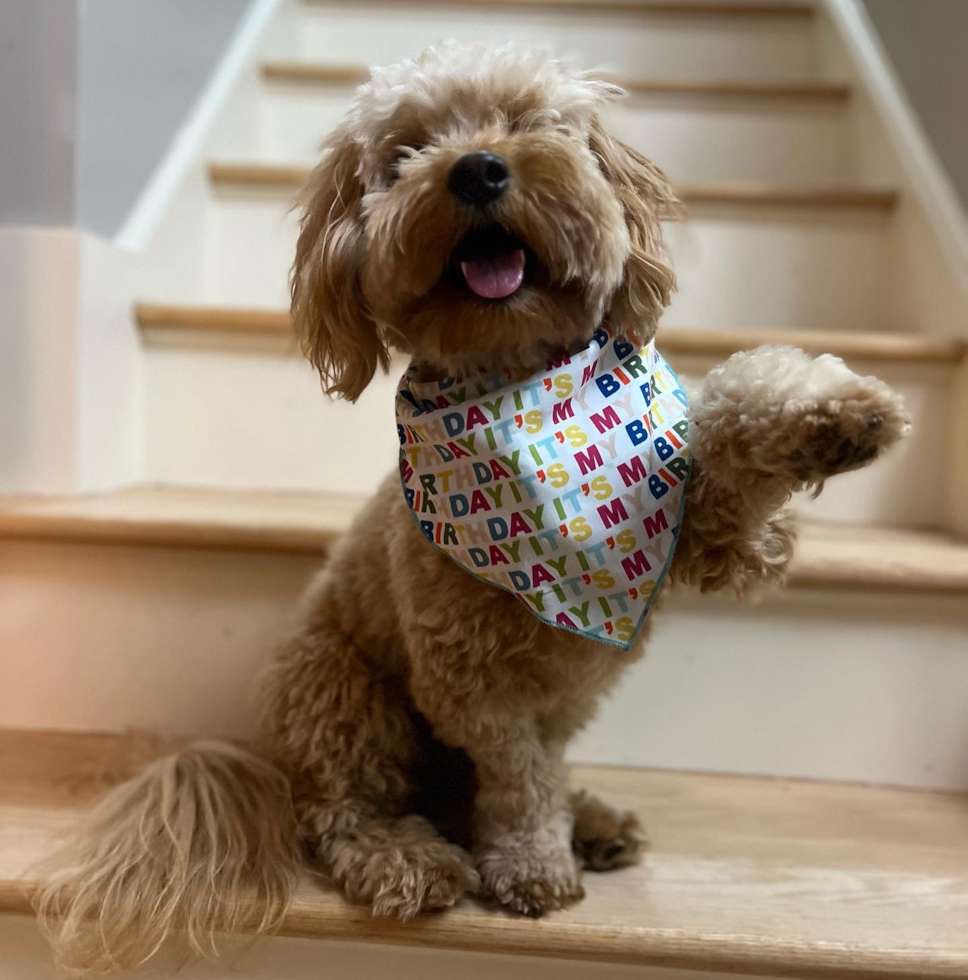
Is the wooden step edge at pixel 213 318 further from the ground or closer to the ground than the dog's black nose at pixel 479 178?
closer to the ground

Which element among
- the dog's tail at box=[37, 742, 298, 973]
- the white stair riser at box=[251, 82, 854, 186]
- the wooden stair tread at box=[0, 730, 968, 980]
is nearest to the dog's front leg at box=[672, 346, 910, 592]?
the wooden stair tread at box=[0, 730, 968, 980]

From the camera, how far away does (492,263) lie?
2.39 ft

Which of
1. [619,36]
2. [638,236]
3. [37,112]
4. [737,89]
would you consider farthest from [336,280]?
[619,36]

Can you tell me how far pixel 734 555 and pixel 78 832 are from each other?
75cm

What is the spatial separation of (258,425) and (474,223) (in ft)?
2.77

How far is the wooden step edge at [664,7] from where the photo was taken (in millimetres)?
2312

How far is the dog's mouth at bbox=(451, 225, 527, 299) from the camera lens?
0.72 m

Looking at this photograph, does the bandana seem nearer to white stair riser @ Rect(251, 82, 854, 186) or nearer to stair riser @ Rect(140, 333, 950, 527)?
stair riser @ Rect(140, 333, 950, 527)

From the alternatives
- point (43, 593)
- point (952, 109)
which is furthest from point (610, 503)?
point (952, 109)

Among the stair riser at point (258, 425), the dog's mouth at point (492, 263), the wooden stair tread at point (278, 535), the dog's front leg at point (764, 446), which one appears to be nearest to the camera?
the dog's front leg at point (764, 446)

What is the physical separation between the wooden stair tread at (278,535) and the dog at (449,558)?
220mm

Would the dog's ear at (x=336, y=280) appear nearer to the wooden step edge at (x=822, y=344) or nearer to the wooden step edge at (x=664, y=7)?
the wooden step edge at (x=822, y=344)

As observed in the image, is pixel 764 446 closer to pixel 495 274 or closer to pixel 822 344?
pixel 495 274

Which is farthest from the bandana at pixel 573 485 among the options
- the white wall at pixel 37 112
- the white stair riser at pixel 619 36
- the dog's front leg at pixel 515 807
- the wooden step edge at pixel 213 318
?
the white stair riser at pixel 619 36
